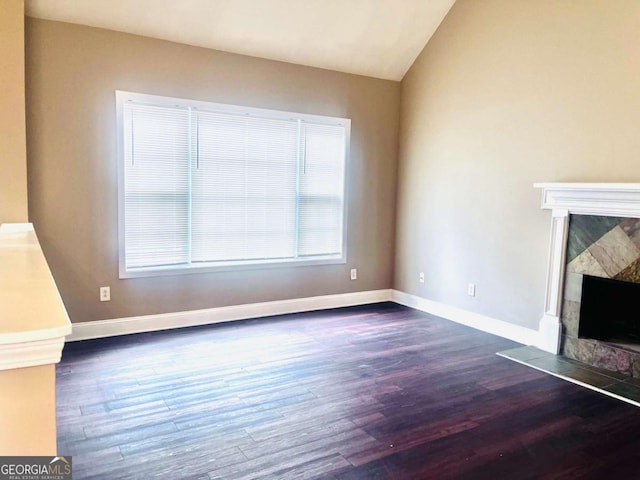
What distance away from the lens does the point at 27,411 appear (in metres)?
0.95

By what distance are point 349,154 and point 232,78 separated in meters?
1.50

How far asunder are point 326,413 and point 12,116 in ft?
9.78

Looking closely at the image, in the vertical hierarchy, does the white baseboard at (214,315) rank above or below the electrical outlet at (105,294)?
below

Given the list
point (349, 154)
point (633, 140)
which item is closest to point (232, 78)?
point (349, 154)

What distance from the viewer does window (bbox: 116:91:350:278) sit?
13.6 feet

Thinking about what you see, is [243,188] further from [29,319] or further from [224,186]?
[29,319]

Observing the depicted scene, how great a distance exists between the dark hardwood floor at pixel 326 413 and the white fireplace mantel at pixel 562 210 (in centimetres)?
52

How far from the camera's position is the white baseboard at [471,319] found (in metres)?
4.15

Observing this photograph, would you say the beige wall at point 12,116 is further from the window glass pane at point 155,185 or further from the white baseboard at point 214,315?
the white baseboard at point 214,315

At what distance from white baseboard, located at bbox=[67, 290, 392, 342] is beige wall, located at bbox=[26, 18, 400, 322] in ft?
0.21

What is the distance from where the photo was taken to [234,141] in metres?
4.55

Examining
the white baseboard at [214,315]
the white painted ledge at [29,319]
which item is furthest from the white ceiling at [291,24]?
the white painted ledge at [29,319]

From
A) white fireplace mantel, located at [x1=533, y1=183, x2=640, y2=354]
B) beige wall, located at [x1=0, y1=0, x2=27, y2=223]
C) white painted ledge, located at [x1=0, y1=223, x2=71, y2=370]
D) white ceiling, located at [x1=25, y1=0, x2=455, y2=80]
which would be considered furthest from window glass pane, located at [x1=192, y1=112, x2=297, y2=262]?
white painted ledge, located at [x1=0, y1=223, x2=71, y2=370]

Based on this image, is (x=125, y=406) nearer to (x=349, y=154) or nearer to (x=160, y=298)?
(x=160, y=298)
